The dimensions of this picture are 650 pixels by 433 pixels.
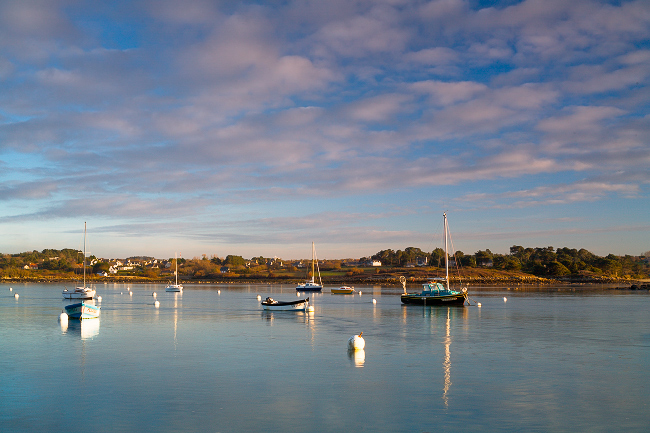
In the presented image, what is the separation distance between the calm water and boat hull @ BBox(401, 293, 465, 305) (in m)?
25.2

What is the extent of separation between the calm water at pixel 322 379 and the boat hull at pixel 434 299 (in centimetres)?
2517

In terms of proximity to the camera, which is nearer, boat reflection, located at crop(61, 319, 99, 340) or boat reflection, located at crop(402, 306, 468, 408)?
boat reflection, located at crop(402, 306, 468, 408)

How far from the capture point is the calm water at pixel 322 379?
16516 millimetres

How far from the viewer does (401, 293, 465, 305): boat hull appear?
68125mm

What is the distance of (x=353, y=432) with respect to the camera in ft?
50.0

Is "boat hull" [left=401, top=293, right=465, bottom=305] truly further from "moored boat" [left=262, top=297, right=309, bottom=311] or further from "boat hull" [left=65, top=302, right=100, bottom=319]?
"boat hull" [left=65, top=302, right=100, bottom=319]

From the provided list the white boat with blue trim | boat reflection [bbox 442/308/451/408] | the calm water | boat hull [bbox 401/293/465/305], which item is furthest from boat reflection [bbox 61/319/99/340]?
boat hull [bbox 401/293/465/305]

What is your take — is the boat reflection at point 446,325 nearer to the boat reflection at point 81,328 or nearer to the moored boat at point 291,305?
the moored boat at point 291,305

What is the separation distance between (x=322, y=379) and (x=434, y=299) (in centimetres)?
4998

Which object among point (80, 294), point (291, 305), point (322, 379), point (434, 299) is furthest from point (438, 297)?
point (80, 294)

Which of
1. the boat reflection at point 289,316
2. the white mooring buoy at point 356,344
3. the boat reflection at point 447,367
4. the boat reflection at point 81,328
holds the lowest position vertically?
the boat reflection at point 289,316

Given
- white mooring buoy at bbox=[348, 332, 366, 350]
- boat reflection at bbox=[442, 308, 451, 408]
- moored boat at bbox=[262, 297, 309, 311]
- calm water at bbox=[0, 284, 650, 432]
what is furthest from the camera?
moored boat at bbox=[262, 297, 309, 311]

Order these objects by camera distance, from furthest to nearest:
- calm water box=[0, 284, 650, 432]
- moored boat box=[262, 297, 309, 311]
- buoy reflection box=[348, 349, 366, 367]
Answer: moored boat box=[262, 297, 309, 311]
buoy reflection box=[348, 349, 366, 367]
calm water box=[0, 284, 650, 432]

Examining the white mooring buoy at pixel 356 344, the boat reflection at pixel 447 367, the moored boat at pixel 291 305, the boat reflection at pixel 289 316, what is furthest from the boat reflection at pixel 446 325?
the moored boat at pixel 291 305
